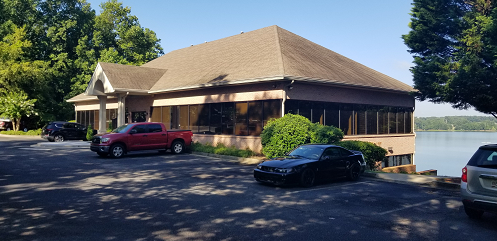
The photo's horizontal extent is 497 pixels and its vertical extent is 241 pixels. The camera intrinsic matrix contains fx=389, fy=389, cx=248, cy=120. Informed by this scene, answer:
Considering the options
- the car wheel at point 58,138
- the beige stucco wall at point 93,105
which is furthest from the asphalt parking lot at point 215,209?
the beige stucco wall at point 93,105

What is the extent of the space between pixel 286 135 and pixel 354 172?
176 inches

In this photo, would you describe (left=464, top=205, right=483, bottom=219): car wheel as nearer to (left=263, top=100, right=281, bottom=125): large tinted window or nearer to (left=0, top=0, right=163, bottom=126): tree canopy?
(left=263, top=100, right=281, bottom=125): large tinted window

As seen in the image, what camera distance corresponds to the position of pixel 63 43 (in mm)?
50594

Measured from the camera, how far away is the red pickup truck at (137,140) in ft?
63.8

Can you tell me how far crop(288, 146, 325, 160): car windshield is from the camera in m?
12.7

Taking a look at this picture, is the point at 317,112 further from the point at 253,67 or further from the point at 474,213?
the point at 474,213

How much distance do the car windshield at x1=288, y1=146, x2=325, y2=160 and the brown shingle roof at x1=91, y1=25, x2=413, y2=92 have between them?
6.49 metres

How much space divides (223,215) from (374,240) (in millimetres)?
3081

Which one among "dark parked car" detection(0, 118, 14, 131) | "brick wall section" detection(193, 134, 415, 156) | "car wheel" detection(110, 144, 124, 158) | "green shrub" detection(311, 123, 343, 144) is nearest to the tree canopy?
"dark parked car" detection(0, 118, 14, 131)

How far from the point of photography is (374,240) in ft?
21.4

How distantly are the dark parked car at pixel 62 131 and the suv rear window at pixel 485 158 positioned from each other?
2988 centimetres

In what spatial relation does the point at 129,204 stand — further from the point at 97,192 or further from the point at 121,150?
the point at 121,150

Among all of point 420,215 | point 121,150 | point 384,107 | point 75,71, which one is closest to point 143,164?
point 121,150

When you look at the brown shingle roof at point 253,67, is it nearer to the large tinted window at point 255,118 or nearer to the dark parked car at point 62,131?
the large tinted window at point 255,118
